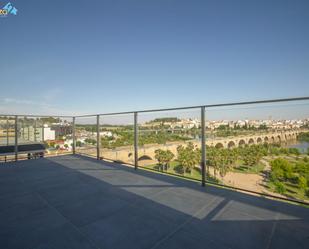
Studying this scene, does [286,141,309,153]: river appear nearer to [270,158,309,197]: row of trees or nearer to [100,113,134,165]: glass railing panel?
[270,158,309,197]: row of trees

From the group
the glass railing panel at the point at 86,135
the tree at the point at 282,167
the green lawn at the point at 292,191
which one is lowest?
the green lawn at the point at 292,191

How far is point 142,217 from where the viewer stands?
5.42 ft

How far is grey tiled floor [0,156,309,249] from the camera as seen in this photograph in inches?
50.4

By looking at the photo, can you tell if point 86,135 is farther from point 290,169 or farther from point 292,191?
point 292,191

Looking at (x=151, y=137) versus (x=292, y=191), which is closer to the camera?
(x=151, y=137)

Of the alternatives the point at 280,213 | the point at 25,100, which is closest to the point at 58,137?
the point at 280,213

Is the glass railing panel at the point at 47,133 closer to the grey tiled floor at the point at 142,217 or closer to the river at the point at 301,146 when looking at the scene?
the grey tiled floor at the point at 142,217

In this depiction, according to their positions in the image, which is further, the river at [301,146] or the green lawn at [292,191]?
the green lawn at [292,191]

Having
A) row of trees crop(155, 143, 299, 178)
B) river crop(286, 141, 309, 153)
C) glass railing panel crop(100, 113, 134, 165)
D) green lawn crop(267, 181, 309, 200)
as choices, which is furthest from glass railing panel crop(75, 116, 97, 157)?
green lawn crop(267, 181, 309, 200)

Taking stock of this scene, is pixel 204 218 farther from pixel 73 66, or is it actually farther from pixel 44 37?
pixel 73 66

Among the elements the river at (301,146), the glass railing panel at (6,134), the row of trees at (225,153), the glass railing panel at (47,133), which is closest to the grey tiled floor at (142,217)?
the river at (301,146)

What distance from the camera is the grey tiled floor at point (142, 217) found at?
128cm

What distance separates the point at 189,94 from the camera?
714 inches

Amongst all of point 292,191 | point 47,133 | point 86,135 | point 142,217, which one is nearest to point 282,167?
point 142,217
